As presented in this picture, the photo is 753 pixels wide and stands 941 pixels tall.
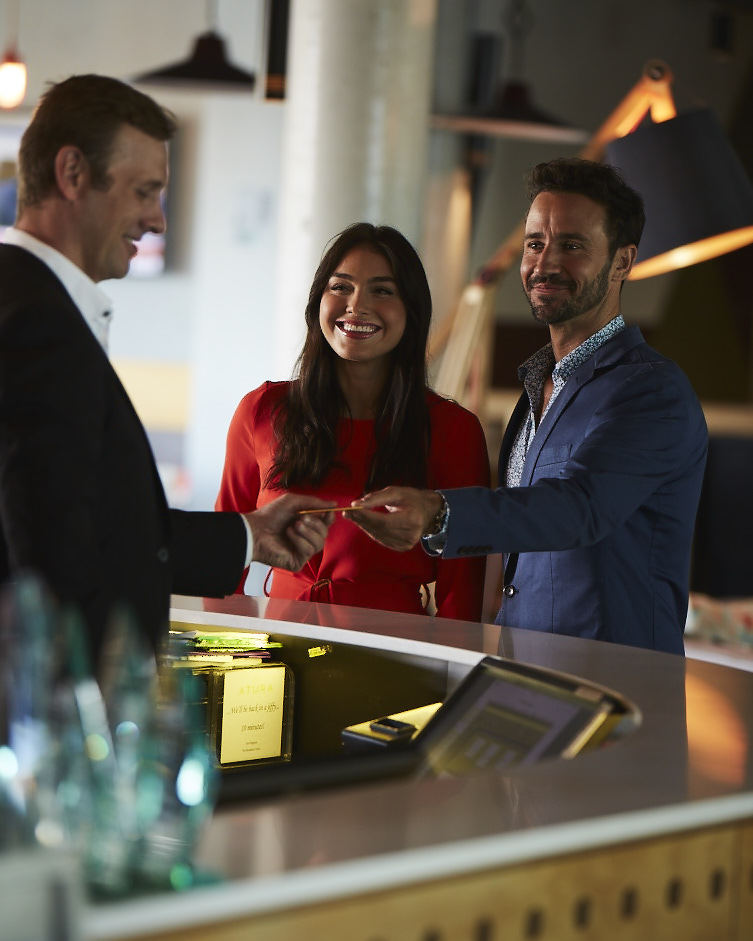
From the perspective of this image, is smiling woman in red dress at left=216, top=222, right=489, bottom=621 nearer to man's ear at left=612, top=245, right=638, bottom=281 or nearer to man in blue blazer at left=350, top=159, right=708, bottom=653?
man in blue blazer at left=350, top=159, right=708, bottom=653

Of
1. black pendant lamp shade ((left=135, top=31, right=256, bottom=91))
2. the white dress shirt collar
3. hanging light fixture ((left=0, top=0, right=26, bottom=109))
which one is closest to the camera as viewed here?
the white dress shirt collar

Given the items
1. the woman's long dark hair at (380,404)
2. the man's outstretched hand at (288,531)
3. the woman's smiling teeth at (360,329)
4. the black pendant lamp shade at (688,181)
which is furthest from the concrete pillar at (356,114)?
the man's outstretched hand at (288,531)

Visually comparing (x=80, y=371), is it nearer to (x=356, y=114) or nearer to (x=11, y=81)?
(x=356, y=114)

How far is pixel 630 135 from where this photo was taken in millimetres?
3068

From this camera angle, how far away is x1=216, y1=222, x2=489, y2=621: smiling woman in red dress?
2430mm

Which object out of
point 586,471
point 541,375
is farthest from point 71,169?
point 541,375

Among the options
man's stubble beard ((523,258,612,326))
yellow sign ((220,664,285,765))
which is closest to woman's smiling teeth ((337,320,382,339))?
man's stubble beard ((523,258,612,326))

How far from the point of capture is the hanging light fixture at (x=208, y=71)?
5.48m

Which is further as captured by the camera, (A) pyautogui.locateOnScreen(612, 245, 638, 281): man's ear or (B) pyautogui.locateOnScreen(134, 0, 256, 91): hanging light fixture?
(B) pyautogui.locateOnScreen(134, 0, 256, 91): hanging light fixture

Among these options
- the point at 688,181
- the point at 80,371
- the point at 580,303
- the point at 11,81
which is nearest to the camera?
the point at 80,371

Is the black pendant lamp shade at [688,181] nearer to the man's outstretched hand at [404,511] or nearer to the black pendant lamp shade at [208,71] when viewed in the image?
the man's outstretched hand at [404,511]

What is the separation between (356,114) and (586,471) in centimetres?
302

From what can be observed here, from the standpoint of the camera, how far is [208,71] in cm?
554

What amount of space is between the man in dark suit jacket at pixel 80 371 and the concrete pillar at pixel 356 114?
3157 mm
